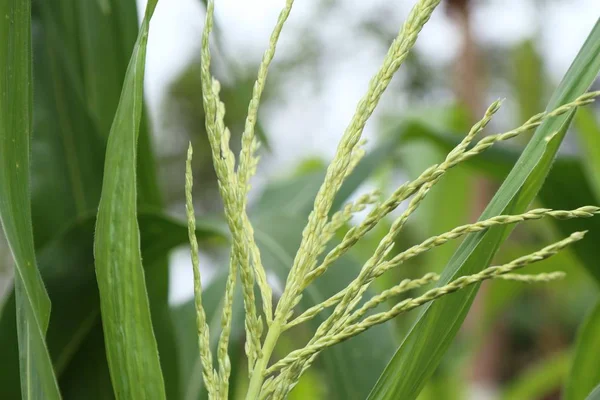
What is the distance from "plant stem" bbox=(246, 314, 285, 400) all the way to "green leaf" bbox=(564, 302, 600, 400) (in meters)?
0.31

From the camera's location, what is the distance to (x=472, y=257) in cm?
26

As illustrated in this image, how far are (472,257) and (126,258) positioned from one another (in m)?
0.13

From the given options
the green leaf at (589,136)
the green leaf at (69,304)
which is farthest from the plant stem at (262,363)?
the green leaf at (589,136)

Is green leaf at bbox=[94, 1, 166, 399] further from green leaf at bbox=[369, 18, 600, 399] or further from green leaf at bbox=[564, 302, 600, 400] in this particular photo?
green leaf at bbox=[564, 302, 600, 400]

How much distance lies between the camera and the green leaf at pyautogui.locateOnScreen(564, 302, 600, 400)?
0.47 meters

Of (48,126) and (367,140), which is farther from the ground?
(48,126)

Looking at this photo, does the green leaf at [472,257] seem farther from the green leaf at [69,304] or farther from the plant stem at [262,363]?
the green leaf at [69,304]

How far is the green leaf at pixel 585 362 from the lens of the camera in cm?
47

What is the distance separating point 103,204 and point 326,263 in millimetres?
89

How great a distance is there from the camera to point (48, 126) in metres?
0.43

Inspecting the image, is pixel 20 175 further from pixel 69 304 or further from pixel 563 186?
pixel 563 186

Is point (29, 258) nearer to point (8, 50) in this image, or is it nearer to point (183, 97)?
point (8, 50)

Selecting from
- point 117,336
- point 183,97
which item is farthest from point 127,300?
point 183,97

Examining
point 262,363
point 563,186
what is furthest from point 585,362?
point 262,363
